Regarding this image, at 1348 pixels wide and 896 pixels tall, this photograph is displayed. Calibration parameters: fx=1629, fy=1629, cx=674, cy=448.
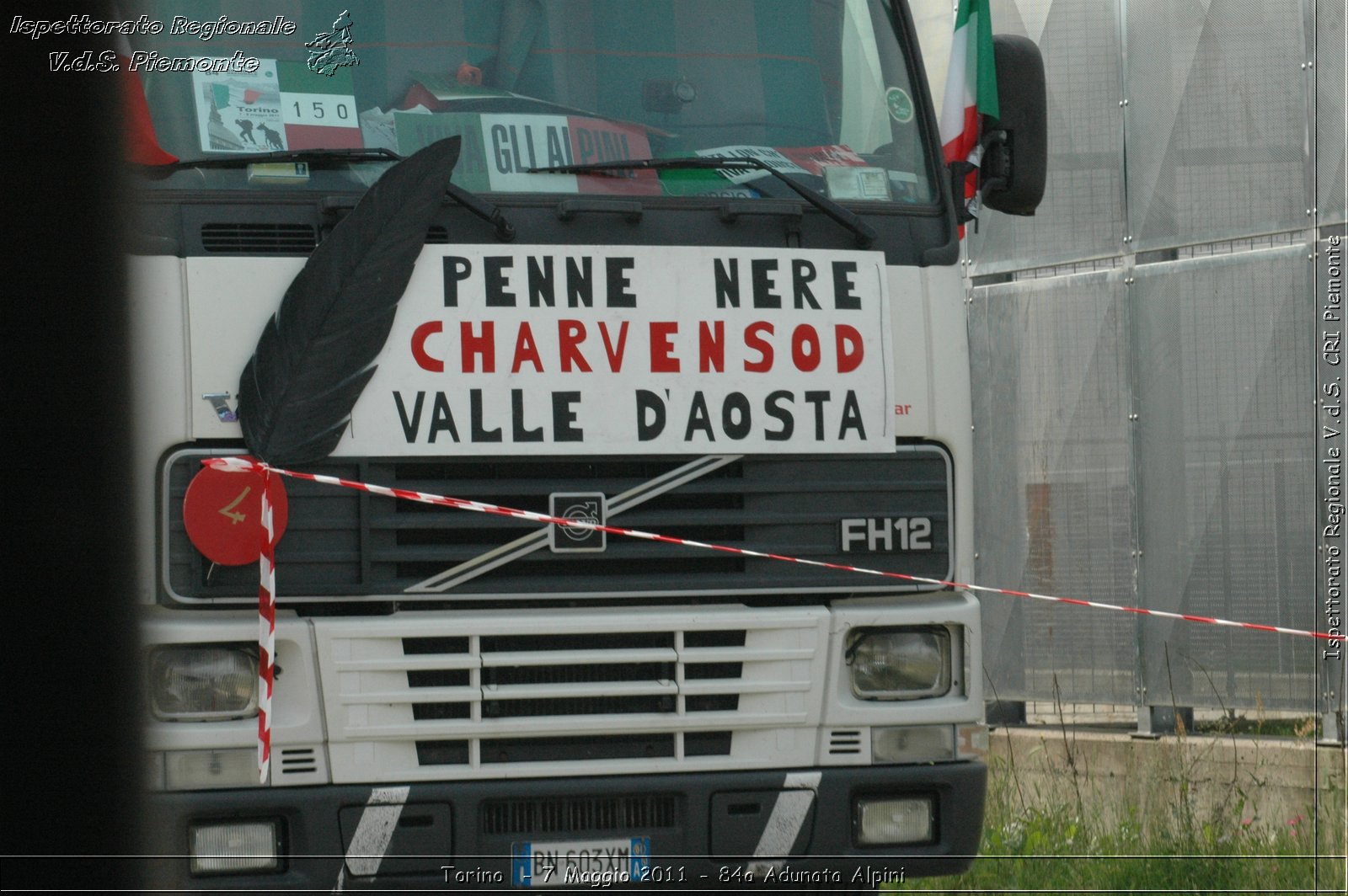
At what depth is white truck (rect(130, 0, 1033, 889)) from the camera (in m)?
4.11

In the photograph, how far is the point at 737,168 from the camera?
15.0ft

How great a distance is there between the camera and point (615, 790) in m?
4.27

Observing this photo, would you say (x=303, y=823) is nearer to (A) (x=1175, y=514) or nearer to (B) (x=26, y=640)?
(B) (x=26, y=640)

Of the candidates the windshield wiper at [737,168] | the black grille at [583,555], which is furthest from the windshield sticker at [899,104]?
the black grille at [583,555]

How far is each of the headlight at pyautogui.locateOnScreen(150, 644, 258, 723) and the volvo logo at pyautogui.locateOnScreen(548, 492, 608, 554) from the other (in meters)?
0.83

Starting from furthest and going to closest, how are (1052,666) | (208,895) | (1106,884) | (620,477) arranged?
(1052,666)
(1106,884)
(620,477)
(208,895)

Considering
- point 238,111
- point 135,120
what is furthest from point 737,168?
point 135,120

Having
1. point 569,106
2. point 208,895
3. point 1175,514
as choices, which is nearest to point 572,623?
point 208,895

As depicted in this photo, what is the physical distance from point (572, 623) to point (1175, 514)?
15.0 feet

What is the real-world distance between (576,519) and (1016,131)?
6.69 feet

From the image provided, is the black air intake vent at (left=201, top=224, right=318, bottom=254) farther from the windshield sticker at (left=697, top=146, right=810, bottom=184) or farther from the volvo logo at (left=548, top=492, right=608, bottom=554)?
the windshield sticker at (left=697, top=146, right=810, bottom=184)

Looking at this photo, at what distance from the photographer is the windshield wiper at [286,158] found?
13.9 feet

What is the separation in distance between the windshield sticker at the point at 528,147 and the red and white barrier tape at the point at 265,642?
1.09m

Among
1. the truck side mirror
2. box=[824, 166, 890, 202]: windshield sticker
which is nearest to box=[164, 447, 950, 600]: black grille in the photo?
box=[824, 166, 890, 202]: windshield sticker
